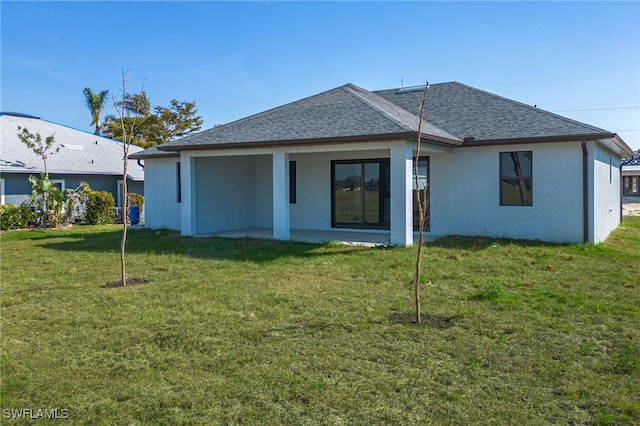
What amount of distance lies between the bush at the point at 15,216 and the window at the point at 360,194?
476 inches

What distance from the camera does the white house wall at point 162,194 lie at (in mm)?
17828

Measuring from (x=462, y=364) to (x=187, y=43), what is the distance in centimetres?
1437

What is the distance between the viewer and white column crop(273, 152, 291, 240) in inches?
531

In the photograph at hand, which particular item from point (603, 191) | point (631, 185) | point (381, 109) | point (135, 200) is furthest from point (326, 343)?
point (631, 185)

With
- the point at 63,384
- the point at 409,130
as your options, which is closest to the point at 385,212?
the point at 409,130

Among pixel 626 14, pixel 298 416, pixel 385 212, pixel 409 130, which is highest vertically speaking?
pixel 626 14

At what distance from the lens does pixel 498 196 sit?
13.5 m

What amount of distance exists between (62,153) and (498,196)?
20578 mm

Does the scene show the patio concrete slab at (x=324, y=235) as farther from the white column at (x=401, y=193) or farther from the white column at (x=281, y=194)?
the white column at (x=401, y=193)

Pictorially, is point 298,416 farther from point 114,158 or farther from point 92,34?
point 114,158

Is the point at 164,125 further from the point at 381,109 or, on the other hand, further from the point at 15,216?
the point at 381,109

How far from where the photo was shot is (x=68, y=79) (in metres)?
19.1

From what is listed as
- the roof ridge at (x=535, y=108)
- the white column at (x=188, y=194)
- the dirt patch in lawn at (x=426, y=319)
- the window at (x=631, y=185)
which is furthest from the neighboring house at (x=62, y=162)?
the window at (x=631, y=185)

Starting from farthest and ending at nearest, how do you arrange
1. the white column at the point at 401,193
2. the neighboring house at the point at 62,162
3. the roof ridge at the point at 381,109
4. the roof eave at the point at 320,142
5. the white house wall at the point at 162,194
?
the neighboring house at the point at 62,162
the white house wall at the point at 162,194
the roof ridge at the point at 381,109
the white column at the point at 401,193
the roof eave at the point at 320,142
